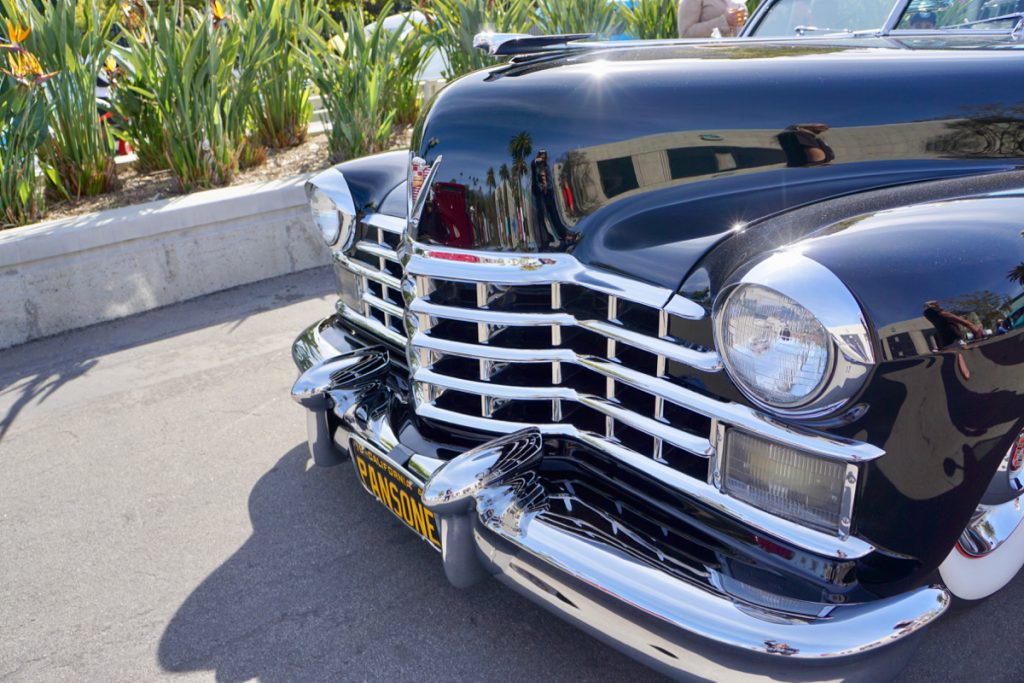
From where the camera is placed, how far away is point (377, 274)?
99.5 inches

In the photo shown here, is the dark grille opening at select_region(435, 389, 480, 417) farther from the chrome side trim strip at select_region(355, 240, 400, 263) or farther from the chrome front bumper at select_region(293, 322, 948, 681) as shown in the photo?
the chrome side trim strip at select_region(355, 240, 400, 263)

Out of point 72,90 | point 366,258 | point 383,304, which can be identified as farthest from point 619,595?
point 72,90

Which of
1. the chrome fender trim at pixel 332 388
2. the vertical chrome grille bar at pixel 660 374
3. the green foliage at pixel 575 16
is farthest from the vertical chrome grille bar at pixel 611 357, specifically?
the green foliage at pixel 575 16

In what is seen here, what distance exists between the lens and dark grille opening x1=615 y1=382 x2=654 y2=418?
183 centimetres

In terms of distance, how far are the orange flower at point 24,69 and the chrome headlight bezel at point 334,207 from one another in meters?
2.64

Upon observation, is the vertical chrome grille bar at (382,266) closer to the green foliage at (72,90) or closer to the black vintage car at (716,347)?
the black vintage car at (716,347)

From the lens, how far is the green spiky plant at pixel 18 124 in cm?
438

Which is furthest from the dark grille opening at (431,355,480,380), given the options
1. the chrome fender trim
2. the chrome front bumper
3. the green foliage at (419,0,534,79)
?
the green foliage at (419,0,534,79)

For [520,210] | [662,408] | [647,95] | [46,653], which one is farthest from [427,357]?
[46,653]

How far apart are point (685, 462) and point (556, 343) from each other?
0.40 m

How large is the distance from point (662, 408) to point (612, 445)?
17 centimetres

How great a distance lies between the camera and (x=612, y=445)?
6.03 ft

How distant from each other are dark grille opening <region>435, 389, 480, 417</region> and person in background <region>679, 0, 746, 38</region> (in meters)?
2.92

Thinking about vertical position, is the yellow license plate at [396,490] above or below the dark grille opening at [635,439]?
below
